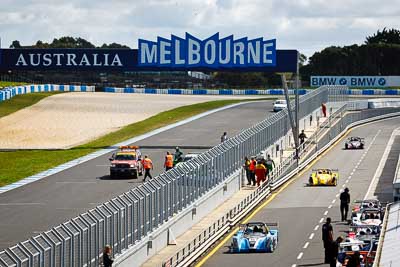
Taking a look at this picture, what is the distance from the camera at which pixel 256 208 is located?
49156mm

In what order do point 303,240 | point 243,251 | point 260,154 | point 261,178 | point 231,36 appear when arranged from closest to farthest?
point 243,251 < point 303,240 < point 261,178 < point 260,154 < point 231,36

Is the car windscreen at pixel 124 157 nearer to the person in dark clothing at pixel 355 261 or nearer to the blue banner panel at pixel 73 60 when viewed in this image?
the blue banner panel at pixel 73 60

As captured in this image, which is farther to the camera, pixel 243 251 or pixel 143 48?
pixel 143 48

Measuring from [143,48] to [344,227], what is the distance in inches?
1485

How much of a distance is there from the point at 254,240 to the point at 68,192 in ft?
58.8

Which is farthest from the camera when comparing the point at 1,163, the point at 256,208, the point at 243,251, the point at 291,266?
the point at 1,163

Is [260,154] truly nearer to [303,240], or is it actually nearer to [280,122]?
[280,122]

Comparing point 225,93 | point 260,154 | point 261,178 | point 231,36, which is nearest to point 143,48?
point 231,36

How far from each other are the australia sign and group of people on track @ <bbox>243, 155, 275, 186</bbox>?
19.4m

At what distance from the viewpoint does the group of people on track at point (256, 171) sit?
179 ft

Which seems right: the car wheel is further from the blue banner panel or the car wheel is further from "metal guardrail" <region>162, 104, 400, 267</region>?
the blue banner panel

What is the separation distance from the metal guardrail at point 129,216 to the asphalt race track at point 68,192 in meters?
5.31

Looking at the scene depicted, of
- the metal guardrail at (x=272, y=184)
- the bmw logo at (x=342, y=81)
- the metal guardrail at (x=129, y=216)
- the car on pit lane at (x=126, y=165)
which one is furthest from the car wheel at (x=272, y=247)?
the bmw logo at (x=342, y=81)

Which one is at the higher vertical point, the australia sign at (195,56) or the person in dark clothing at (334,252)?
the australia sign at (195,56)
